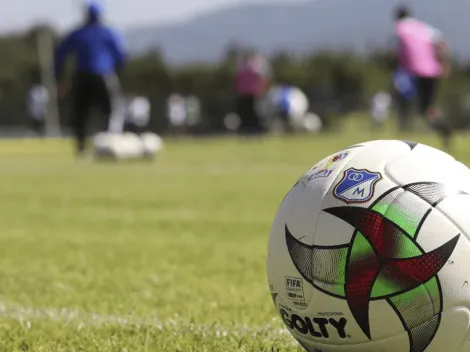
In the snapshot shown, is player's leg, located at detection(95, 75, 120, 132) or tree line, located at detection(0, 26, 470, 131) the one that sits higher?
player's leg, located at detection(95, 75, 120, 132)

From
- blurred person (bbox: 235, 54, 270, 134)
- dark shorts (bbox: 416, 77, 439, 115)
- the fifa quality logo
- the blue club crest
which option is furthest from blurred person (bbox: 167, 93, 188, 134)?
the fifa quality logo

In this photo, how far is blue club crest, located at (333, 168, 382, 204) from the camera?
2.77 m

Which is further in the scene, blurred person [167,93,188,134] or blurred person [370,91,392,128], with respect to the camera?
blurred person [370,91,392,128]

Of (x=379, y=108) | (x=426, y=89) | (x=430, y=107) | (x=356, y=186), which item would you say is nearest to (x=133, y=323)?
(x=356, y=186)

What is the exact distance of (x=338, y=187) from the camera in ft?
9.29

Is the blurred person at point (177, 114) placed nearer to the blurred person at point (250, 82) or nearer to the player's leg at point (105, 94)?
the blurred person at point (250, 82)

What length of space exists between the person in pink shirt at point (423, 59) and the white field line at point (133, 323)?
1274 centimetres

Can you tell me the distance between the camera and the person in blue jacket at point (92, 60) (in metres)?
14.8

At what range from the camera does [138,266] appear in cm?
529

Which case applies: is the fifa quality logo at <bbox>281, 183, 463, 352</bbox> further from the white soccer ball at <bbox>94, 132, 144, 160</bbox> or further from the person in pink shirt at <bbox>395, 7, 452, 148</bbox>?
the person in pink shirt at <bbox>395, 7, 452, 148</bbox>

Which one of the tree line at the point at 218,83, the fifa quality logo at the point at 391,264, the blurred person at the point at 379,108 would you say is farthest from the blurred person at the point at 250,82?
the fifa quality logo at the point at 391,264

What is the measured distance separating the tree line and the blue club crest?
4213 centimetres

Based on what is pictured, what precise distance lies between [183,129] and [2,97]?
12650 millimetres

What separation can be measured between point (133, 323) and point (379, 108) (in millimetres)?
45857
